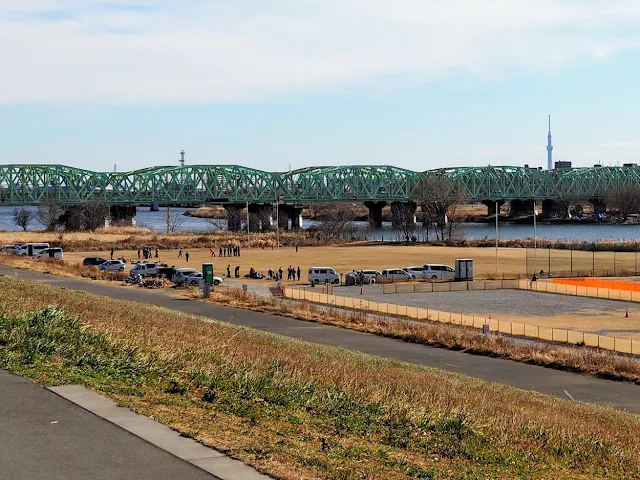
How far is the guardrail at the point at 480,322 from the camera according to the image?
38.9 metres

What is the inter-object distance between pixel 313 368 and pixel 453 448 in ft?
24.7

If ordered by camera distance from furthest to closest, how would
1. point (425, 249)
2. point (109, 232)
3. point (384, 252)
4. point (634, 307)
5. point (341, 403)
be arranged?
point (109, 232) → point (425, 249) → point (384, 252) → point (634, 307) → point (341, 403)

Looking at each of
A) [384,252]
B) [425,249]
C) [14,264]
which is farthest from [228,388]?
[425,249]

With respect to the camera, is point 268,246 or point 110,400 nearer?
point 110,400

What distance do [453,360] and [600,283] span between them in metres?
38.0

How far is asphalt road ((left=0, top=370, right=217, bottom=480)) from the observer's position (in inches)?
424

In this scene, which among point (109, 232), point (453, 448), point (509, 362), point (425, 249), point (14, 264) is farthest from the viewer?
point (109, 232)

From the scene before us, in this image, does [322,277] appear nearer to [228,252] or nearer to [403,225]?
[228,252]

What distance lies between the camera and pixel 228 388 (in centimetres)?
1617

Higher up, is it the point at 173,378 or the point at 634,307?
the point at 173,378

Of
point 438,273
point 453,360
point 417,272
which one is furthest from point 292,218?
point 453,360

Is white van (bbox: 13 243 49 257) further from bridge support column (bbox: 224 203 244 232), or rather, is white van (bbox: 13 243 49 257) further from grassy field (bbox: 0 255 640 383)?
bridge support column (bbox: 224 203 244 232)

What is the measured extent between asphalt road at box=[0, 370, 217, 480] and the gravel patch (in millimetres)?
40089

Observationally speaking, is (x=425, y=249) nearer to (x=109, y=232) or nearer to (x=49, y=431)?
(x=109, y=232)
